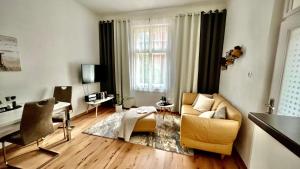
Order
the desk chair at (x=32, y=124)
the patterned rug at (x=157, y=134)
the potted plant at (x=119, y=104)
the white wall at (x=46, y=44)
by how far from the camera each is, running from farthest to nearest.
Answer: the potted plant at (x=119, y=104), the patterned rug at (x=157, y=134), the white wall at (x=46, y=44), the desk chair at (x=32, y=124)

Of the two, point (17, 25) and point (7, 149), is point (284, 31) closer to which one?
point (17, 25)

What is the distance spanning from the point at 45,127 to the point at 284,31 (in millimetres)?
3213

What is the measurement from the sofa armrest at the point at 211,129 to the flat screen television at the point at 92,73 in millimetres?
2795

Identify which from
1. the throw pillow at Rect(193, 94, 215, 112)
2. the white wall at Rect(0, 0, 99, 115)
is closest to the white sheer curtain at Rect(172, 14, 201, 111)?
the throw pillow at Rect(193, 94, 215, 112)

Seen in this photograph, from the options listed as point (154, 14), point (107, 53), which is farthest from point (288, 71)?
point (107, 53)

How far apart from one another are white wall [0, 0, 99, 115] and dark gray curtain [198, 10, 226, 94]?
3.15m

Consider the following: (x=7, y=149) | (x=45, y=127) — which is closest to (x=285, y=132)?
(x=45, y=127)

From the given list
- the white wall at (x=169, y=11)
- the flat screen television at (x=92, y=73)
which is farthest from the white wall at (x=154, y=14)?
the flat screen television at (x=92, y=73)

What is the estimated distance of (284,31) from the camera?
154 centimetres

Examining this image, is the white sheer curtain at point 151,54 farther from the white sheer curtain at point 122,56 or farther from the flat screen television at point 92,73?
the flat screen television at point 92,73

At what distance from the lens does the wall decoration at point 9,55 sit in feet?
7.32

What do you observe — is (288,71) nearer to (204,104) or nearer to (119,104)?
(204,104)

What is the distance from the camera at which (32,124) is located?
1.87 meters

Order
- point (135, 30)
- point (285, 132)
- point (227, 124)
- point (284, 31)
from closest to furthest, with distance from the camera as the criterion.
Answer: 1. point (285, 132)
2. point (284, 31)
3. point (227, 124)
4. point (135, 30)
